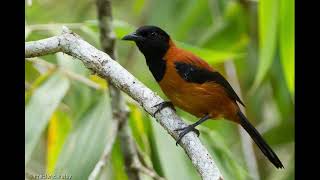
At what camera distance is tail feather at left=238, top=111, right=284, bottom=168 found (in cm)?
350

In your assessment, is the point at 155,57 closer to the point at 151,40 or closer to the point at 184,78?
the point at 151,40

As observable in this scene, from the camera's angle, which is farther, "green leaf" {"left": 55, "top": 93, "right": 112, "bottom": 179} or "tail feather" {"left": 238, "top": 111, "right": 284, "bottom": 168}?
"tail feather" {"left": 238, "top": 111, "right": 284, "bottom": 168}

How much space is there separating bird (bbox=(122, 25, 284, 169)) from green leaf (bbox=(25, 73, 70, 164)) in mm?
497

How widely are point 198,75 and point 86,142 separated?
2.20ft

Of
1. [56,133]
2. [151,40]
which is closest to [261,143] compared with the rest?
[151,40]

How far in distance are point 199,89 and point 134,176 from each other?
0.55 metres

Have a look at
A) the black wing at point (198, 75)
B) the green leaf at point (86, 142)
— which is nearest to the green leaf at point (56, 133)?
the green leaf at point (86, 142)

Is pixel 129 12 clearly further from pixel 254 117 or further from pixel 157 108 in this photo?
pixel 157 108

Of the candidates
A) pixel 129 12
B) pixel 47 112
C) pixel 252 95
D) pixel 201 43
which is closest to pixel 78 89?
pixel 47 112

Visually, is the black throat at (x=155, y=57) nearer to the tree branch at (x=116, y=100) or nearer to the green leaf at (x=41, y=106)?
the tree branch at (x=116, y=100)

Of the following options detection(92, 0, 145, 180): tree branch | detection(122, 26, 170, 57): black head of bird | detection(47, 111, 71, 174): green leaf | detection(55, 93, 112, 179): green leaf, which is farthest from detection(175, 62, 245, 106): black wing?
detection(47, 111, 71, 174): green leaf

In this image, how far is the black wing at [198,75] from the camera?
11.2ft

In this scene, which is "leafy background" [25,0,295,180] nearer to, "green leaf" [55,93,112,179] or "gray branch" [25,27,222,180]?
"green leaf" [55,93,112,179]

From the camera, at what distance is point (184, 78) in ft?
11.3
